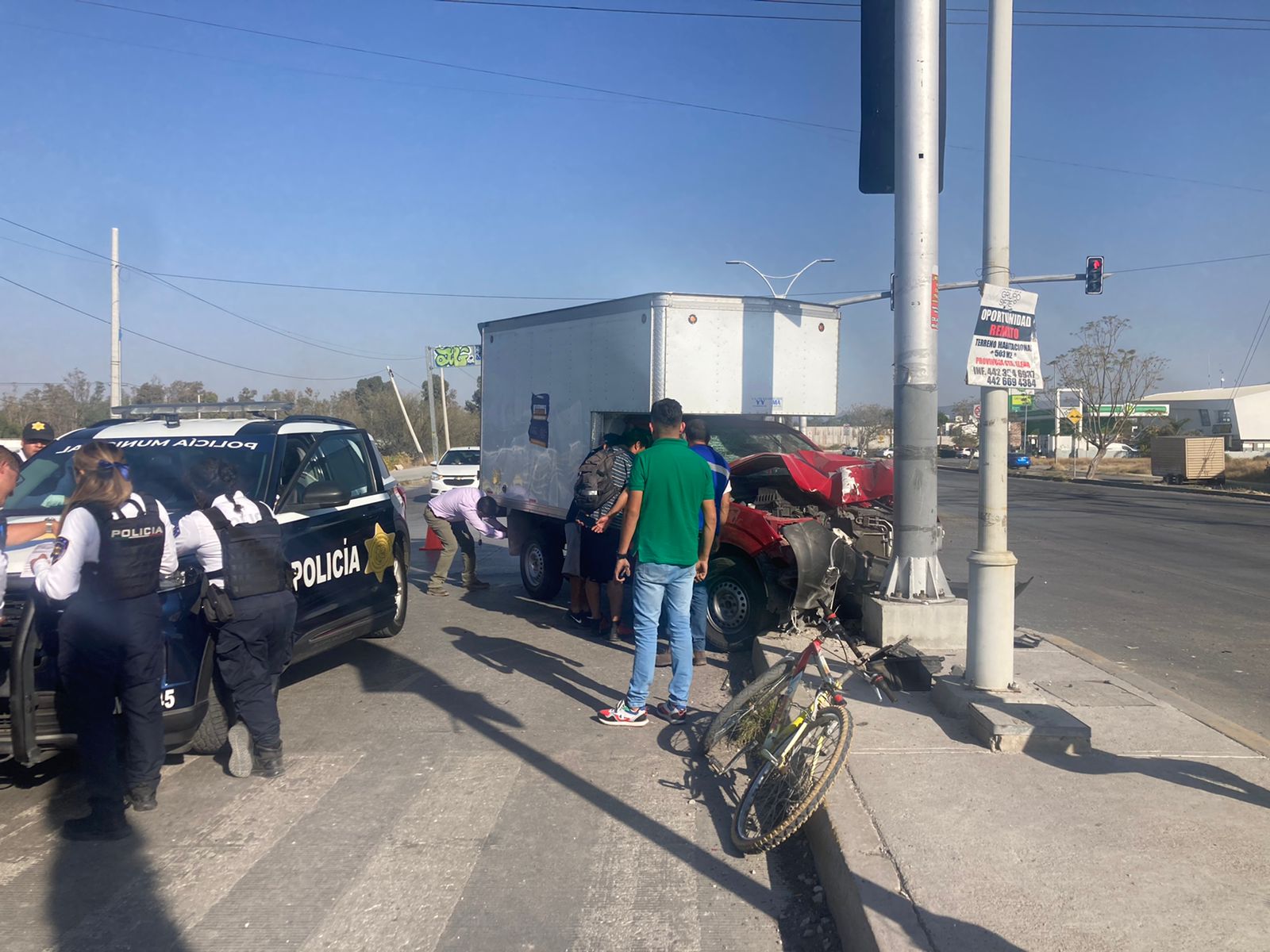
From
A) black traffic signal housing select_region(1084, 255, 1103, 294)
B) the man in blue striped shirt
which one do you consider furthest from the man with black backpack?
black traffic signal housing select_region(1084, 255, 1103, 294)

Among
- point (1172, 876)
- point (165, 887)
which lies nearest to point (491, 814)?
point (165, 887)

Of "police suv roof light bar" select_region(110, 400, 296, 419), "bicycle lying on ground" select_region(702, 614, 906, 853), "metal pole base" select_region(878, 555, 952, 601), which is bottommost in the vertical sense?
"bicycle lying on ground" select_region(702, 614, 906, 853)

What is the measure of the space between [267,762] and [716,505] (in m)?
3.54

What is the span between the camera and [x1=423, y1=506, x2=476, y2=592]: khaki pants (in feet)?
35.9

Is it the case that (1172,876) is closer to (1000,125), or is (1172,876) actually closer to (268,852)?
(268,852)

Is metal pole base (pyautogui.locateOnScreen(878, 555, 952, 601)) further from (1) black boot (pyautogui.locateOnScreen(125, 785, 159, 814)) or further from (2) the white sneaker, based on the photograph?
(1) black boot (pyautogui.locateOnScreen(125, 785, 159, 814))

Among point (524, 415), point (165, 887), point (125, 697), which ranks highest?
point (524, 415)

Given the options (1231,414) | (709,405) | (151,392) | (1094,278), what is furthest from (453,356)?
(1231,414)

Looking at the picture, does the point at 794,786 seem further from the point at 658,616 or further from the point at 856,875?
the point at 658,616

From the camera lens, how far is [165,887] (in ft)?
13.1

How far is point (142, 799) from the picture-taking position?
4734 millimetres

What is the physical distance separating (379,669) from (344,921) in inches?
160

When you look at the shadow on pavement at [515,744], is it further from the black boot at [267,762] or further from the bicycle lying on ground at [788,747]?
the black boot at [267,762]

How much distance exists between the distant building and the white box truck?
51.4 metres
